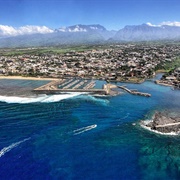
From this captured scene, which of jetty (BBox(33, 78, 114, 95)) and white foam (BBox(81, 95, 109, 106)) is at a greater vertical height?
jetty (BBox(33, 78, 114, 95))

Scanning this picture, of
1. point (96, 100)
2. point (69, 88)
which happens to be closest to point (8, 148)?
point (96, 100)

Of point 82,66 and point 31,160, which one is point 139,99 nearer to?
point 31,160

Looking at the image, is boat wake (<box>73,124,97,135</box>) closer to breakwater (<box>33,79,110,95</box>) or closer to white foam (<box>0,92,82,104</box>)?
white foam (<box>0,92,82,104</box>)

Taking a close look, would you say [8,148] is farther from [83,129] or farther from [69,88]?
[69,88]

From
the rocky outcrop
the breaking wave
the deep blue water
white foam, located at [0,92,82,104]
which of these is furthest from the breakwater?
the rocky outcrop

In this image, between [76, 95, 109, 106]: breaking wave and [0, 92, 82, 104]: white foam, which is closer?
[76, 95, 109, 106]: breaking wave

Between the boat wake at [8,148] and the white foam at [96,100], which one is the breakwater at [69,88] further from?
the boat wake at [8,148]

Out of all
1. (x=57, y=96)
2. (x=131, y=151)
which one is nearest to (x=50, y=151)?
(x=131, y=151)

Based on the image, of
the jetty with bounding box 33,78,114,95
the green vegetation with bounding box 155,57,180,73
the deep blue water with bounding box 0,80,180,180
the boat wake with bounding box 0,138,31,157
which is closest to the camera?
A: the deep blue water with bounding box 0,80,180,180
